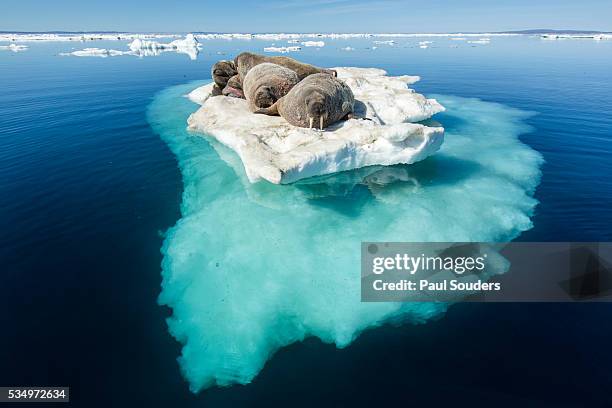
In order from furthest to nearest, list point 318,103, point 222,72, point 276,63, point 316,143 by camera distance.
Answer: point 222,72, point 276,63, point 318,103, point 316,143

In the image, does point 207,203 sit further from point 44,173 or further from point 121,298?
point 44,173

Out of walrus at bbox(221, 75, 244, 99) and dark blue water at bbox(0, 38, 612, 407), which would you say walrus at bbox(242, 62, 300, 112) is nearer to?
walrus at bbox(221, 75, 244, 99)

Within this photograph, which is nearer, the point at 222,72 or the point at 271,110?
the point at 271,110

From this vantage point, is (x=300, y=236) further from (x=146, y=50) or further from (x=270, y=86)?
(x=146, y=50)

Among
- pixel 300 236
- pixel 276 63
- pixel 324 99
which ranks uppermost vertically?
pixel 276 63

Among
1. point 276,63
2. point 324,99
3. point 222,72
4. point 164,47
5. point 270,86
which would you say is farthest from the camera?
point 164,47

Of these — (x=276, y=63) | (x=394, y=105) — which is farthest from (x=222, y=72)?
(x=394, y=105)

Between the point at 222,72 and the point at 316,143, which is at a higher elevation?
the point at 222,72

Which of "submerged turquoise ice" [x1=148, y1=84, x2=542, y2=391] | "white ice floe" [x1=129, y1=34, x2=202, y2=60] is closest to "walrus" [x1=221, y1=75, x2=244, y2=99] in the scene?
"submerged turquoise ice" [x1=148, y1=84, x2=542, y2=391]
